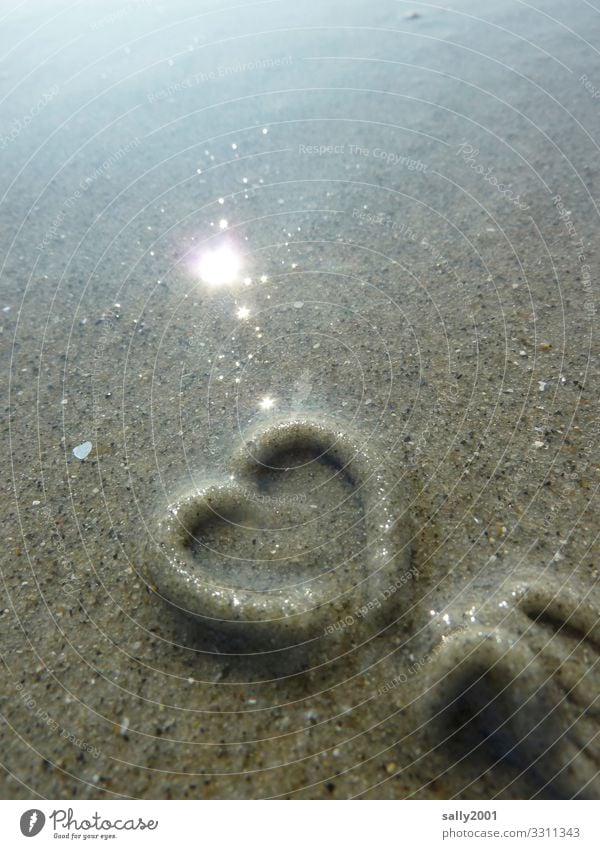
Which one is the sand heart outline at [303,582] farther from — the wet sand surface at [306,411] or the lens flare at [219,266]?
the lens flare at [219,266]

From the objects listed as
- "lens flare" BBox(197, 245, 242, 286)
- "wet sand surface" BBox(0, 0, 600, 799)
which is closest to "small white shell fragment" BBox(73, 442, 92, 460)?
"wet sand surface" BBox(0, 0, 600, 799)

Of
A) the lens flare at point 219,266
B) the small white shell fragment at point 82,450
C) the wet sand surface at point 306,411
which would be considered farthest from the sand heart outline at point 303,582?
the lens flare at point 219,266

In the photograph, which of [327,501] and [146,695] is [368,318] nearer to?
[327,501]

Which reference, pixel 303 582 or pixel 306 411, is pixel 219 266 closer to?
pixel 306 411

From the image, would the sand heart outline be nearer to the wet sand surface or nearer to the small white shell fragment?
the wet sand surface

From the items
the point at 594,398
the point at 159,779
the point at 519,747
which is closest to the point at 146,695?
the point at 159,779

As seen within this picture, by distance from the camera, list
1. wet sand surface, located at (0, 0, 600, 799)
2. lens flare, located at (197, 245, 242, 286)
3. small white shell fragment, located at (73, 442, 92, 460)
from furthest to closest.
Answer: lens flare, located at (197, 245, 242, 286) < small white shell fragment, located at (73, 442, 92, 460) < wet sand surface, located at (0, 0, 600, 799)
